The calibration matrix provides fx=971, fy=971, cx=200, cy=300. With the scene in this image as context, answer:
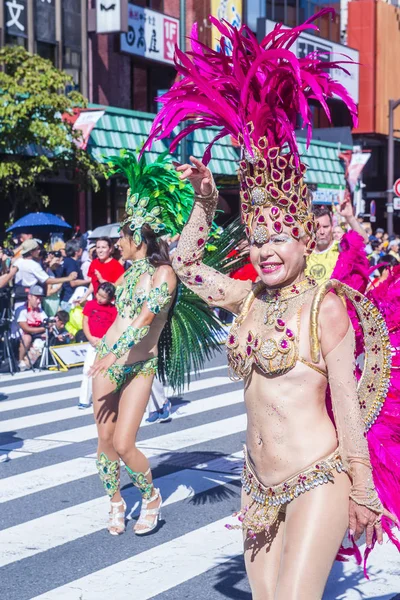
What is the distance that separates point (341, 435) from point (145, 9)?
26.2 meters

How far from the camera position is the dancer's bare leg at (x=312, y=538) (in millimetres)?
3354

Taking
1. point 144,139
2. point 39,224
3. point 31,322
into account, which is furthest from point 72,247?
point 144,139

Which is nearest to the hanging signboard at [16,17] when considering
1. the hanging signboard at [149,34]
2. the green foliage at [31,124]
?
the hanging signboard at [149,34]

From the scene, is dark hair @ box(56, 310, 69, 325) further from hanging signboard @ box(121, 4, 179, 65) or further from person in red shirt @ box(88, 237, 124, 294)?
hanging signboard @ box(121, 4, 179, 65)

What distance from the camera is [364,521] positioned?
3422 mm

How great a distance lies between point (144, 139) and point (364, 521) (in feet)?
71.0

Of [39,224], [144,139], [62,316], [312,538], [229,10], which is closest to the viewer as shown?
[312,538]

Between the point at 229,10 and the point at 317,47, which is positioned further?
the point at 317,47

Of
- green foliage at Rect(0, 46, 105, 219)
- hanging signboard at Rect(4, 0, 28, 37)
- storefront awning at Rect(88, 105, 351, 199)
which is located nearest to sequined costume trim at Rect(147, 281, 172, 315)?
storefront awning at Rect(88, 105, 351, 199)

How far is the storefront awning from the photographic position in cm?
2452

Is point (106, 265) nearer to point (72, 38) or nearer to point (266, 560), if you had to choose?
point (266, 560)

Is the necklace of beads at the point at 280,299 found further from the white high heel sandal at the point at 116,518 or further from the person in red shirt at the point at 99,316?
the person in red shirt at the point at 99,316

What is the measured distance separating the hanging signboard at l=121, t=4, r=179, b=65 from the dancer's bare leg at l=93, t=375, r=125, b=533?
2319 cm

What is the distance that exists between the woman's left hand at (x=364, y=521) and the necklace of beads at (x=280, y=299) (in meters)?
0.72
